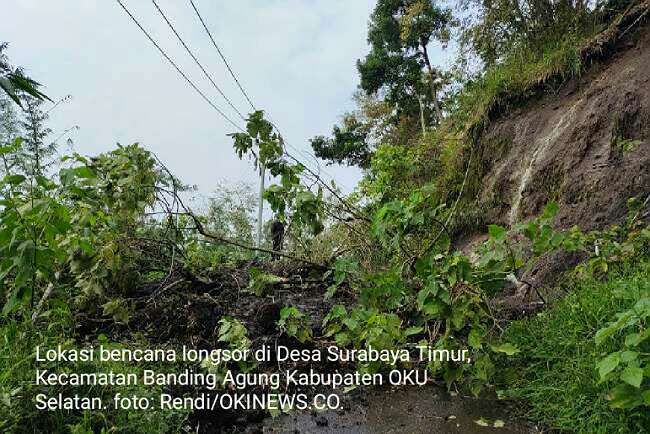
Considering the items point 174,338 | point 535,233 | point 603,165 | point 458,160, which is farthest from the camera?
point 458,160

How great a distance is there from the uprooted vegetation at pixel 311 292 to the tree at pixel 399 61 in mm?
12723

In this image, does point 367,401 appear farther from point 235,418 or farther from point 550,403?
point 550,403

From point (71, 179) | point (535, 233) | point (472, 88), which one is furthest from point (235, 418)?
point (472, 88)

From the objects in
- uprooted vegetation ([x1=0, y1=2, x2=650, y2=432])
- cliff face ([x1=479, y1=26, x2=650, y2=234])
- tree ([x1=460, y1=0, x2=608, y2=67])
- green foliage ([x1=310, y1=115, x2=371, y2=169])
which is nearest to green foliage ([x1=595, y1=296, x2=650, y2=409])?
uprooted vegetation ([x1=0, y1=2, x2=650, y2=432])

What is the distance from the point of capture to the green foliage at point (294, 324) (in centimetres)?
281

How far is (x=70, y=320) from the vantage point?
2.54m

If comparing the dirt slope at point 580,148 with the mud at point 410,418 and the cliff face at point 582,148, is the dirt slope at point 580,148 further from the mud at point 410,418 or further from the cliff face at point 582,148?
the mud at point 410,418

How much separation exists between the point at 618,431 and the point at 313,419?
135cm

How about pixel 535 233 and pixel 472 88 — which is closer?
pixel 535 233

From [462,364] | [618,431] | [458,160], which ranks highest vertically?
[458,160]

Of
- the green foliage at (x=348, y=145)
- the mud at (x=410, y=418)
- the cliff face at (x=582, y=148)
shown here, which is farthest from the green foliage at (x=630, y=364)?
the green foliage at (x=348, y=145)

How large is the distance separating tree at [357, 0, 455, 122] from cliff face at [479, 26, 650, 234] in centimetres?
1189

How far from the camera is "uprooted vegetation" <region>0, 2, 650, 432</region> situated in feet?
5.99

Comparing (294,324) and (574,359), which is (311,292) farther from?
(574,359)
